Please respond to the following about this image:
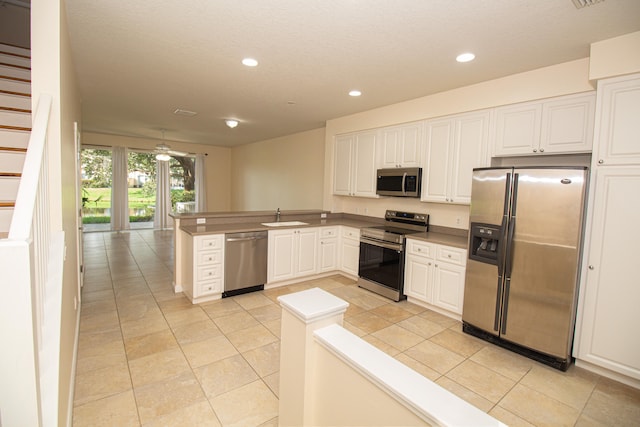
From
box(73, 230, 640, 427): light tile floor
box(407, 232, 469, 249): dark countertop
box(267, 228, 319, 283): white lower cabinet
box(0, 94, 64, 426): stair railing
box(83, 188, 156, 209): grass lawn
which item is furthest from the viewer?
box(83, 188, 156, 209): grass lawn

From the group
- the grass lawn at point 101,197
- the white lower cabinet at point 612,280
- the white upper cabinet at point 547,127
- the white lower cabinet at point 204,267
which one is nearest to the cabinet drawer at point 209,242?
the white lower cabinet at point 204,267

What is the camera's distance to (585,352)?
2592 mm

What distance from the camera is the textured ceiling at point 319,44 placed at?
2.14 m

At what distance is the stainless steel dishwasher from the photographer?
3959 mm

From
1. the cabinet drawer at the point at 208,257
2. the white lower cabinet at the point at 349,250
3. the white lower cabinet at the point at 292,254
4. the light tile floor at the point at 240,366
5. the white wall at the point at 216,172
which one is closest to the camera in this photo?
the light tile floor at the point at 240,366

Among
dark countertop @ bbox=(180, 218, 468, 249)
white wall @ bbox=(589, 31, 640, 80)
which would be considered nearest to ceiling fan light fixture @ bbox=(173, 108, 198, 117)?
dark countertop @ bbox=(180, 218, 468, 249)

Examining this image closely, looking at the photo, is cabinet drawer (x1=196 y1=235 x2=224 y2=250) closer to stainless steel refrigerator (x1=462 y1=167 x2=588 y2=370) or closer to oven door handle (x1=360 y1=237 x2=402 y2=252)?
oven door handle (x1=360 y1=237 x2=402 y2=252)

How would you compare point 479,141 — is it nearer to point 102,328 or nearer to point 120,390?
point 120,390

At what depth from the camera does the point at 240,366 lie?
2529mm

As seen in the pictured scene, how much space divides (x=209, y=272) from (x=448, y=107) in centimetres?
360

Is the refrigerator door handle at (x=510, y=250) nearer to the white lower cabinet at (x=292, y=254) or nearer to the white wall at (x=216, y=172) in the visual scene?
the white lower cabinet at (x=292, y=254)

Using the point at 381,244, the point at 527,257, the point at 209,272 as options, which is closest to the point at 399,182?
the point at 381,244

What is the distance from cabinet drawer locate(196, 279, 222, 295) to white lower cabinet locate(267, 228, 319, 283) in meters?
0.70

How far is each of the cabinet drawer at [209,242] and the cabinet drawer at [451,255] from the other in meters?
2.67
